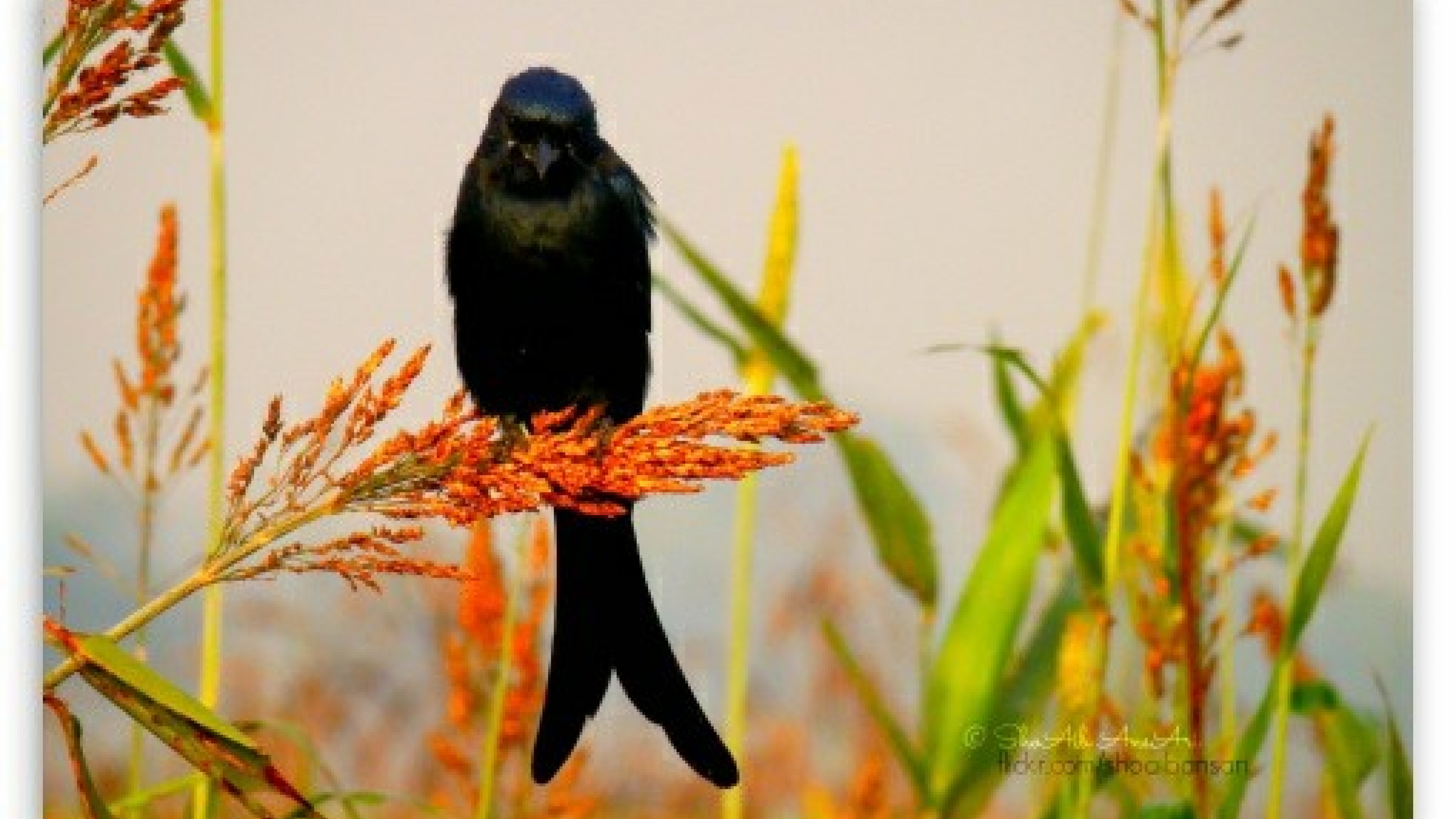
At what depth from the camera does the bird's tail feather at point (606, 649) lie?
5.55ft

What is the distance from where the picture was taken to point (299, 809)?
142cm

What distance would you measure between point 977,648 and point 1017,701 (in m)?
0.10

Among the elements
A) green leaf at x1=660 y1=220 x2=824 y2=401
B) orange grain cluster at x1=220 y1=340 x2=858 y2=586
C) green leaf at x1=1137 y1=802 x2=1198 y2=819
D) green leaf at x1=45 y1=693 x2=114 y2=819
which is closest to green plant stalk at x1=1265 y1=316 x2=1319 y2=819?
green leaf at x1=1137 y1=802 x2=1198 y2=819

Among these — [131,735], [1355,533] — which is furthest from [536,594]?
[1355,533]

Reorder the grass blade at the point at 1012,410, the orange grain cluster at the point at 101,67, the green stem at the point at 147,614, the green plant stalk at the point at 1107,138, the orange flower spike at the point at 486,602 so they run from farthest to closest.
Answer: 1. the green plant stalk at the point at 1107,138
2. the grass blade at the point at 1012,410
3. the orange flower spike at the point at 486,602
4. the orange grain cluster at the point at 101,67
5. the green stem at the point at 147,614

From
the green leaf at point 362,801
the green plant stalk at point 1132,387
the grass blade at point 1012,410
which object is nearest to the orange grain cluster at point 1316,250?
the green plant stalk at point 1132,387

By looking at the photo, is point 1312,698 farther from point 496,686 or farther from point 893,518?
point 496,686

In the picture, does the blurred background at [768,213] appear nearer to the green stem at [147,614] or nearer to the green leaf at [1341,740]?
the green leaf at [1341,740]

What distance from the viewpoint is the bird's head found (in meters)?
1.71

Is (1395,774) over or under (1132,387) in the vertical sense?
under

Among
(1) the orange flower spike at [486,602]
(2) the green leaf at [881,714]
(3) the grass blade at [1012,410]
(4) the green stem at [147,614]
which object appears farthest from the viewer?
(3) the grass blade at [1012,410]

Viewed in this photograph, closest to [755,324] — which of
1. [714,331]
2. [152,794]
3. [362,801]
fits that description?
[714,331]

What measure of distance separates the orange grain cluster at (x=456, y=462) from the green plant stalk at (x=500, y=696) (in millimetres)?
276

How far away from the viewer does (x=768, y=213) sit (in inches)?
69.8
